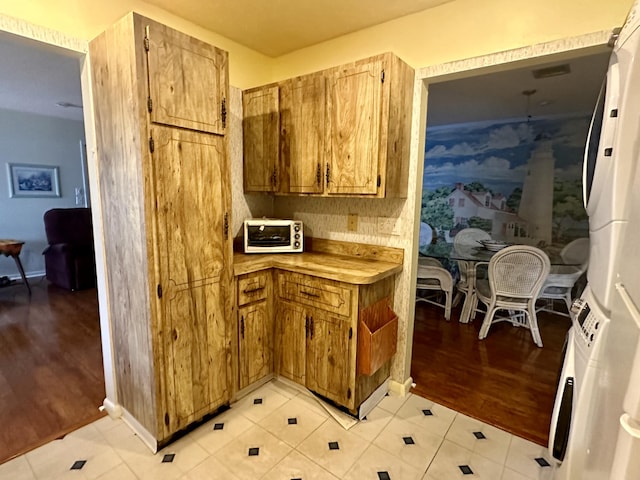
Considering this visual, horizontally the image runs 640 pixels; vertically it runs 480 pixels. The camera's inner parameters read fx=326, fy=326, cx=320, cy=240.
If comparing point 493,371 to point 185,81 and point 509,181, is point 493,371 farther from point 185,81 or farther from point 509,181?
point 185,81

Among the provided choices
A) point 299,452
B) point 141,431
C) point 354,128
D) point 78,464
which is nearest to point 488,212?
point 354,128

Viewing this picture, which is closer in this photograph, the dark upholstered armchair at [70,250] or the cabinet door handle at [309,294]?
the cabinet door handle at [309,294]

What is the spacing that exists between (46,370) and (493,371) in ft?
12.1

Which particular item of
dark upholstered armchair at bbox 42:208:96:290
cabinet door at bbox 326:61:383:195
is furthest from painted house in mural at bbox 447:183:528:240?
dark upholstered armchair at bbox 42:208:96:290

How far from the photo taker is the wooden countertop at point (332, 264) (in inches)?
78.5

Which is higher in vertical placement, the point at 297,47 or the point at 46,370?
the point at 297,47

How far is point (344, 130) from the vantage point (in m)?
2.13

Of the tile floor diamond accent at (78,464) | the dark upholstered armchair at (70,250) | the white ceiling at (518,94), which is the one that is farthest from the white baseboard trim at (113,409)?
the white ceiling at (518,94)

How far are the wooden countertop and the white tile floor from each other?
0.95 metres

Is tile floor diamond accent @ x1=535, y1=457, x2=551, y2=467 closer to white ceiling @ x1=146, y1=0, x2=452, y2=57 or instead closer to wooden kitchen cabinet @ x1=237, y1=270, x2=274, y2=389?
wooden kitchen cabinet @ x1=237, y1=270, x2=274, y2=389

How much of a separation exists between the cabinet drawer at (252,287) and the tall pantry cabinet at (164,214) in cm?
15

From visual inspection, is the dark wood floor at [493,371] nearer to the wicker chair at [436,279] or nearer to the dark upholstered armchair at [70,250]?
the wicker chair at [436,279]

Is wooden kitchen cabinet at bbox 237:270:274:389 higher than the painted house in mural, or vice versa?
the painted house in mural

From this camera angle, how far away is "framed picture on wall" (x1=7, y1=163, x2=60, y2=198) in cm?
494
